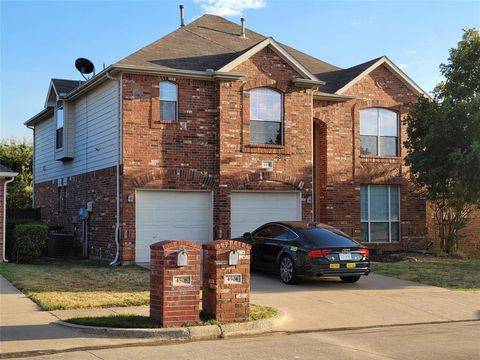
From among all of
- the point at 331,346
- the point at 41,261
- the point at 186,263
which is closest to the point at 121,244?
the point at 41,261

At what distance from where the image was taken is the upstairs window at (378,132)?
73.2 feet

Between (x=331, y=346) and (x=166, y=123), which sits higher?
(x=166, y=123)

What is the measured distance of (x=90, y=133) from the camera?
824 inches

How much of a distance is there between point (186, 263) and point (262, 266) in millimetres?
6188

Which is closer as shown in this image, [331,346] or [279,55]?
[331,346]

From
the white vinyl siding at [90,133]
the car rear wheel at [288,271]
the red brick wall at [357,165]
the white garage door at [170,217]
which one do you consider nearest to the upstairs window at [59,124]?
the white vinyl siding at [90,133]

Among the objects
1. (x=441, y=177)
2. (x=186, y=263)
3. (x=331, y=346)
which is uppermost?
(x=441, y=177)

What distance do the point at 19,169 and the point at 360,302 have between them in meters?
32.8

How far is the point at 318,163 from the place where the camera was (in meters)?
22.0

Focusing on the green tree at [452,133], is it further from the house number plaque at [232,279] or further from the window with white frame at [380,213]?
the house number plaque at [232,279]

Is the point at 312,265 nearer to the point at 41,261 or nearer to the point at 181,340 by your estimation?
the point at 181,340

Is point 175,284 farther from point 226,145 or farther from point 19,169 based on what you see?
point 19,169

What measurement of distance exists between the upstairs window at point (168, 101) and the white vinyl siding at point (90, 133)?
4.44ft

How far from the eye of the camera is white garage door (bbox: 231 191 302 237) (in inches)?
760
